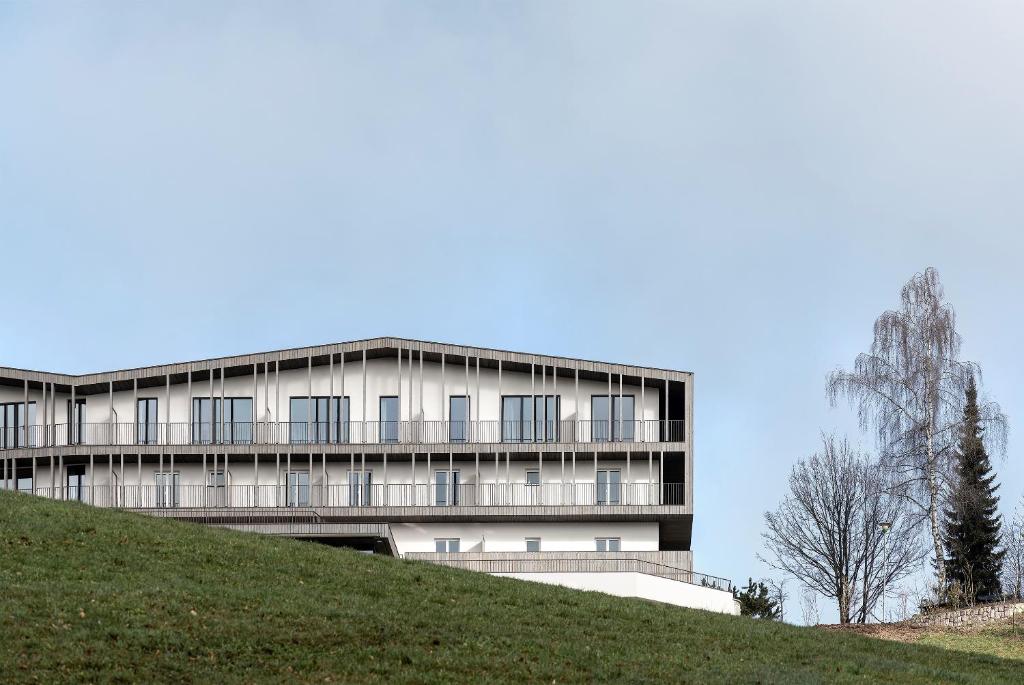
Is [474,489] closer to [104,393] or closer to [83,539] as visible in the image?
[104,393]

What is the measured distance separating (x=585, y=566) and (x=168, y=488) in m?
17.6

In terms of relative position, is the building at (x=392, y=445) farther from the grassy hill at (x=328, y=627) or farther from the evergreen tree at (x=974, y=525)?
the grassy hill at (x=328, y=627)

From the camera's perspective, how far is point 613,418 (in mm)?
57688

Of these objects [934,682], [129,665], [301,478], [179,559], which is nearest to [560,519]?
[301,478]

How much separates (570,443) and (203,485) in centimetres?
1327

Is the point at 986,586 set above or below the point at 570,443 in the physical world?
below

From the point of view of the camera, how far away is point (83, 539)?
113 ft

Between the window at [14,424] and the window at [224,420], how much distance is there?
650 cm

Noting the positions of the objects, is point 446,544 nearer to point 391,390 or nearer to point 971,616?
point 391,390

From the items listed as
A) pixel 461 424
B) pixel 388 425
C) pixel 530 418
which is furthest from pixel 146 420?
pixel 530 418

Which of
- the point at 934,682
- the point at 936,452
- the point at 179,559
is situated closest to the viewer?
the point at 934,682

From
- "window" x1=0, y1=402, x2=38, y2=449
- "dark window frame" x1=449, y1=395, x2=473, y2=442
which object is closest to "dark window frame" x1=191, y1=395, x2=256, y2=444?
"window" x1=0, y1=402, x2=38, y2=449

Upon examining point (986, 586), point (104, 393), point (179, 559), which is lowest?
point (986, 586)

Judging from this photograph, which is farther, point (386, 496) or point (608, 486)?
point (386, 496)
